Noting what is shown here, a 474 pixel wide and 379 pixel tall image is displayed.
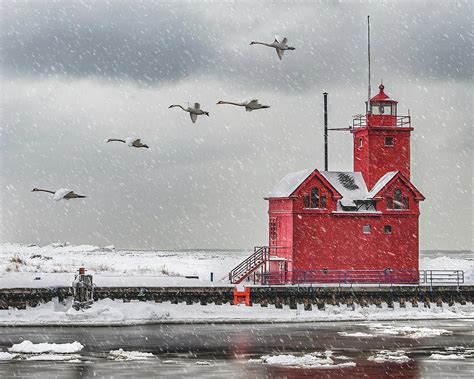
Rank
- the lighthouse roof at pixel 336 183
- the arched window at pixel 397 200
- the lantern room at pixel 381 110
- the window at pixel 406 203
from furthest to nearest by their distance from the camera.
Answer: the lantern room at pixel 381 110
the window at pixel 406 203
the arched window at pixel 397 200
the lighthouse roof at pixel 336 183

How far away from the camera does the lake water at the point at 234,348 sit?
26.0m

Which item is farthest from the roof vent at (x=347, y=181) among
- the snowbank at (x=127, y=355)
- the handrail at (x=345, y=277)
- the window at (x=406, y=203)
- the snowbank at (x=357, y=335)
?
the snowbank at (x=127, y=355)

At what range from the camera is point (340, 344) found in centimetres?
3328

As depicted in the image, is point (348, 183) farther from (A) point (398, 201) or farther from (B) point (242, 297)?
(B) point (242, 297)

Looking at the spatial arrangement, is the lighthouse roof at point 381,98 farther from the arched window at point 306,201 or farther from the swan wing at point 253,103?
the swan wing at point 253,103

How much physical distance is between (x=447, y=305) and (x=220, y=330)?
15.9 meters

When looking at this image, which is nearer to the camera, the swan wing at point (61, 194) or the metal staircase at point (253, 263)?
the swan wing at point (61, 194)

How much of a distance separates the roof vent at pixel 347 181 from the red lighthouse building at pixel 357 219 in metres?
0.06

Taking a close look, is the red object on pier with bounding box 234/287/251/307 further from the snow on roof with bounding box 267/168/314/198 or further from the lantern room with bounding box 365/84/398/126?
the lantern room with bounding box 365/84/398/126

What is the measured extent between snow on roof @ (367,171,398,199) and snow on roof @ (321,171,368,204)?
392mm

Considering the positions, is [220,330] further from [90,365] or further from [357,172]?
[357,172]

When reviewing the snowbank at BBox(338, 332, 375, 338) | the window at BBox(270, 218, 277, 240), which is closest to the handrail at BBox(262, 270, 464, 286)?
the window at BBox(270, 218, 277, 240)

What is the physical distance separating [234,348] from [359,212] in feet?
67.7

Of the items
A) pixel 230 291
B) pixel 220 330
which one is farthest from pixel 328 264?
pixel 220 330
